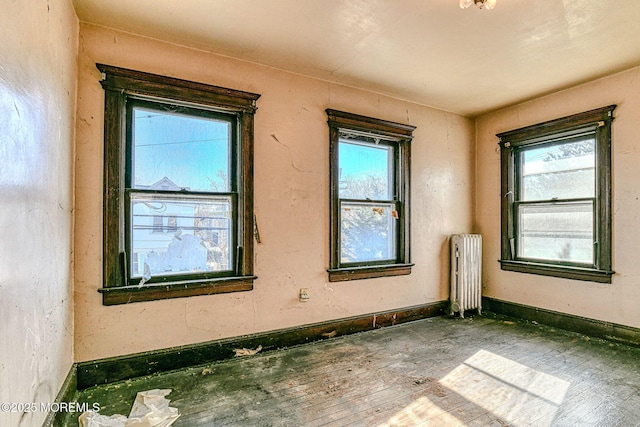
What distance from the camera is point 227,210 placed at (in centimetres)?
297

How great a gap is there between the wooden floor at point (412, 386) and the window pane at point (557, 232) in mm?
947

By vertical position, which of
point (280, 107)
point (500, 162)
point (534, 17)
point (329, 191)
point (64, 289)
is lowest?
point (64, 289)

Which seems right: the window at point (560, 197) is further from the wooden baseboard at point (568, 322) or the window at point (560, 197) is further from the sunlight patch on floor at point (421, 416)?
the sunlight patch on floor at point (421, 416)

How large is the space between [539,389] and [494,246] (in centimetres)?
235

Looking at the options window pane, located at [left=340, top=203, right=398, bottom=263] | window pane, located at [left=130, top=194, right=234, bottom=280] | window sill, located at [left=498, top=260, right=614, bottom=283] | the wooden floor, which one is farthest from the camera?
window pane, located at [left=340, top=203, right=398, bottom=263]

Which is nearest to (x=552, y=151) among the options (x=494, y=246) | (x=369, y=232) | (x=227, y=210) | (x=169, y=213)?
(x=494, y=246)

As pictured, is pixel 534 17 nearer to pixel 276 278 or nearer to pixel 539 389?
pixel 539 389

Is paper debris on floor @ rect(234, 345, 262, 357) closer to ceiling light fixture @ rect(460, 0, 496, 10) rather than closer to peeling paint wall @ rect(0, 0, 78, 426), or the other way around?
peeling paint wall @ rect(0, 0, 78, 426)

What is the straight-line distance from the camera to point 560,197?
3752 millimetres

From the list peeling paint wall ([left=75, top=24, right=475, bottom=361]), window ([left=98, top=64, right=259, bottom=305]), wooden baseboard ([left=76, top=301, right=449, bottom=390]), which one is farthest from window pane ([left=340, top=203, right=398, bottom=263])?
window ([left=98, top=64, right=259, bottom=305])

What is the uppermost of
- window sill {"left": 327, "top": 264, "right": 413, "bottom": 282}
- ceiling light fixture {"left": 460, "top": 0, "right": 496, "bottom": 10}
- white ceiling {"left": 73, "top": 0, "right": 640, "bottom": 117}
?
white ceiling {"left": 73, "top": 0, "right": 640, "bottom": 117}

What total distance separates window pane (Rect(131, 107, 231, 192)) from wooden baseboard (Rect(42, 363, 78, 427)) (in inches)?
55.7

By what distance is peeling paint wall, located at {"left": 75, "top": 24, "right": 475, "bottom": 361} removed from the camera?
2.42 metres

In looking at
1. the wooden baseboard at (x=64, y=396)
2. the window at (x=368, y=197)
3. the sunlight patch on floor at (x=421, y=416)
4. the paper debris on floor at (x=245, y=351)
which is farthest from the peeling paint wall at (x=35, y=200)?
the window at (x=368, y=197)
